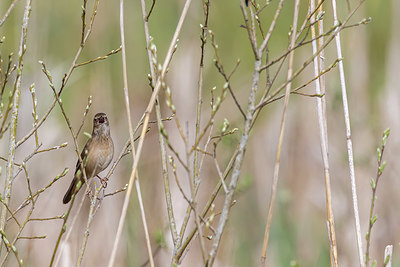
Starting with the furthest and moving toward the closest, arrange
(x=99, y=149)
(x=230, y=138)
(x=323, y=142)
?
(x=99, y=149) < (x=230, y=138) < (x=323, y=142)

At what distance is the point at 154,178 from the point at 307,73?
52.2 inches

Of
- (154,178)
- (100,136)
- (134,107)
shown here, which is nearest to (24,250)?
(100,136)

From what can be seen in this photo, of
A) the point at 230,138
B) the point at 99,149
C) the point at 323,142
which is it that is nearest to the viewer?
the point at 323,142

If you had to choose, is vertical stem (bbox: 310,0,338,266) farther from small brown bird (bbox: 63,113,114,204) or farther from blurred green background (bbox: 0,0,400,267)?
small brown bird (bbox: 63,113,114,204)

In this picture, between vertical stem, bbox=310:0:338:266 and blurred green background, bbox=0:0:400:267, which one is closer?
vertical stem, bbox=310:0:338:266

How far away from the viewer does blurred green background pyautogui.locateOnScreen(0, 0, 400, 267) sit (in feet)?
13.2

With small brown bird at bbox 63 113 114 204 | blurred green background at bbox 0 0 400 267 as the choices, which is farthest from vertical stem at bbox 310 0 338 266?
small brown bird at bbox 63 113 114 204

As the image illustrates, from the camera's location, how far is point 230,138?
3387mm

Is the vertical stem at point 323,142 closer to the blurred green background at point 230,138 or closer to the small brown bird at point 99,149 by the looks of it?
the blurred green background at point 230,138

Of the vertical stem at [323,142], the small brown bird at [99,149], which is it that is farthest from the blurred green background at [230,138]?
the vertical stem at [323,142]

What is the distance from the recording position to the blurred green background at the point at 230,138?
4.02 m

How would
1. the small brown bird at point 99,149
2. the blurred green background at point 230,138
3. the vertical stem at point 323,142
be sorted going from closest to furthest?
the vertical stem at point 323,142
the small brown bird at point 99,149
the blurred green background at point 230,138

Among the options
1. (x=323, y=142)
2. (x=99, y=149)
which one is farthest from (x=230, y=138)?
(x=323, y=142)

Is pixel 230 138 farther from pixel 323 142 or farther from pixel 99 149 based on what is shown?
pixel 323 142
